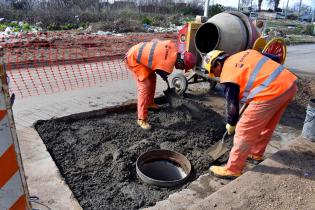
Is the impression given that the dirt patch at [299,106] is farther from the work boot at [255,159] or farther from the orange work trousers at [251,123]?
the orange work trousers at [251,123]

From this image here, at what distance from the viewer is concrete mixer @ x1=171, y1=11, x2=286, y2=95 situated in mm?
5664

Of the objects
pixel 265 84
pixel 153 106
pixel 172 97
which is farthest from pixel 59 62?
pixel 265 84

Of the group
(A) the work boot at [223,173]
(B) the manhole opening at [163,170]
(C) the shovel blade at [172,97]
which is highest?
(C) the shovel blade at [172,97]

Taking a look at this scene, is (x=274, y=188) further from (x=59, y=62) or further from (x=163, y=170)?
(x=59, y=62)

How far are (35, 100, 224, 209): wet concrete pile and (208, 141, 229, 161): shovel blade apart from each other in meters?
0.09

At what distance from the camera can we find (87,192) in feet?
10.6

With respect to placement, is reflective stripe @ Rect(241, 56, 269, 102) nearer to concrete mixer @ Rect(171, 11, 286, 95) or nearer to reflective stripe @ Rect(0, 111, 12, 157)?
concrete mixer @ Rect(171, 11, 286, 95)

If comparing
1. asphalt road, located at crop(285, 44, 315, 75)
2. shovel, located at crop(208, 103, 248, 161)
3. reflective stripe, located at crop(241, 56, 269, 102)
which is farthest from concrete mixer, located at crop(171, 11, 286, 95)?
asphalt road, located at crop(285, 44, 315, 75)

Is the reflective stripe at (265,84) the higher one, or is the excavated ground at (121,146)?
the reflective stripe at (265,84)

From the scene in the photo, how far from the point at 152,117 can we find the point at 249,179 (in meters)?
2.21

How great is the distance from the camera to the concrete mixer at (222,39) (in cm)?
566

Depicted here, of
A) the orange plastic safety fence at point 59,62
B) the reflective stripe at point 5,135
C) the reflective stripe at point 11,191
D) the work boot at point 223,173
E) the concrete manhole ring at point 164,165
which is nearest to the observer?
the reflective stripe at point 5,135

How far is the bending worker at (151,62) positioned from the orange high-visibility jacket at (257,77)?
113cm

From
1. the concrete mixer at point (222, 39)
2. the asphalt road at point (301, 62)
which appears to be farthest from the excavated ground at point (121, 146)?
the asphalt road at point (301, 62)
